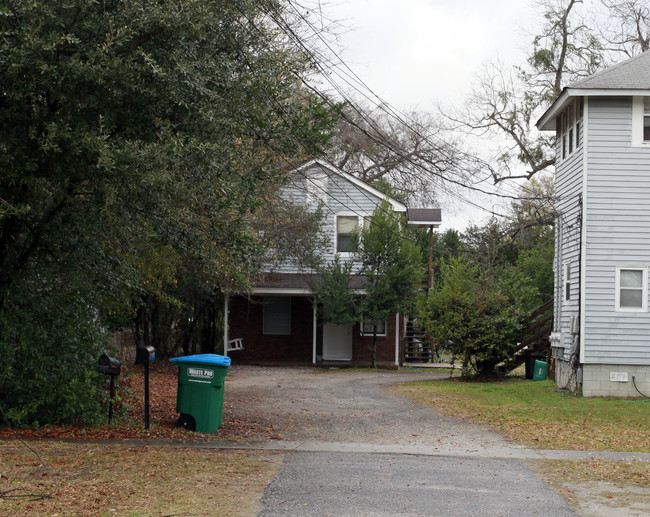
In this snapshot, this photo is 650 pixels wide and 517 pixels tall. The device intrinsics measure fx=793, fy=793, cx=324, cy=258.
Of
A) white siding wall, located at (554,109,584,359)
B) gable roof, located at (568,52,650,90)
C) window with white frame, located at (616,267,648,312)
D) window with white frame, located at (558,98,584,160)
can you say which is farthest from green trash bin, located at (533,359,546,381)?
gable roof, located at (568,52,650,90)

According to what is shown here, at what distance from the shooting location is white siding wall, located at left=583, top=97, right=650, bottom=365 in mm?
18156

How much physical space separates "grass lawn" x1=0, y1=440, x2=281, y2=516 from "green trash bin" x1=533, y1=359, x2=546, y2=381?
1388cm

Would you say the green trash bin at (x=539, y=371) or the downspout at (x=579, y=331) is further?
the green trash bin at (x=539, y=371)

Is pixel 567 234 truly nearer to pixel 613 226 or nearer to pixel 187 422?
pixel 613 226

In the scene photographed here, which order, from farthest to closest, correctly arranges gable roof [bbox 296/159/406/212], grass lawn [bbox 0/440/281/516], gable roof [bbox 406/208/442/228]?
gable roof [bbox 406/208/442/228] → gable roof [bbox 296/159/406/212] → grass lawn [bbox 0/440/281/516]

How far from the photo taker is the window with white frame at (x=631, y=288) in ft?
59.6

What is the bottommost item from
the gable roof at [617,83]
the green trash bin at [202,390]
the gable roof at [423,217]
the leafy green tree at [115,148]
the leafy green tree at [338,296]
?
the green trash bin at [202,390]

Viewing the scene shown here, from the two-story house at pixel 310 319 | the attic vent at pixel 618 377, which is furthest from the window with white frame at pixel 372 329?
the attic vent at pixel 618 377

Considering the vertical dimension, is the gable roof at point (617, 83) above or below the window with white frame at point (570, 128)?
above

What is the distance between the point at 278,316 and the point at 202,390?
17.4 meters

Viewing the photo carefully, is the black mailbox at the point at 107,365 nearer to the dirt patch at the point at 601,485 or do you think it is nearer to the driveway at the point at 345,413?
the driveway at the point at 345,413

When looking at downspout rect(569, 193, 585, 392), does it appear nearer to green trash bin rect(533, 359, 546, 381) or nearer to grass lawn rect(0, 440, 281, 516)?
green trash bin rect(533, 359, 546, 381)

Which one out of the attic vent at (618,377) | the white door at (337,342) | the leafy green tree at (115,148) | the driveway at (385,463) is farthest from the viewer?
the white door at (337,342)

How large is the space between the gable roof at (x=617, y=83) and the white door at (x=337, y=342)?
469 inches
